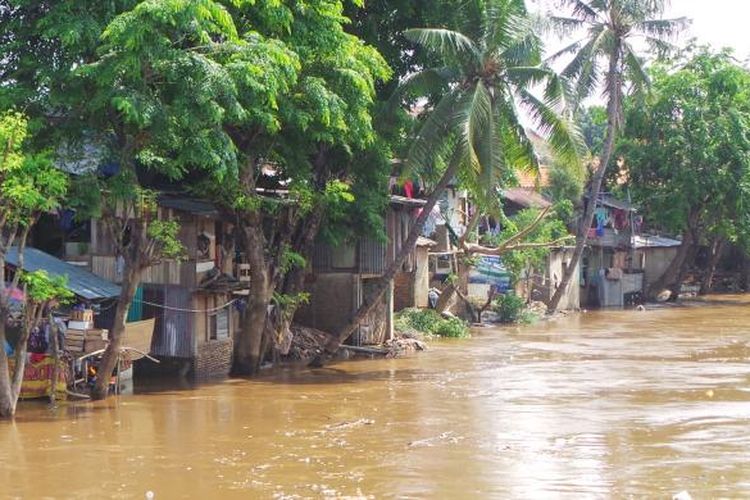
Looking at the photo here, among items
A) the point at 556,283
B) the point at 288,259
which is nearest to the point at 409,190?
the point at 288,259

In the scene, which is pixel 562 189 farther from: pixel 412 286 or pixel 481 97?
pixel 481 97

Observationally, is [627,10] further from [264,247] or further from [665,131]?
[264,247]

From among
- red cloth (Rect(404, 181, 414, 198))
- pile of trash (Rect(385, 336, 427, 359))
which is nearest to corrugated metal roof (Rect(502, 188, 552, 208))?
red cloth (Rect(404, 181, 414, 198))

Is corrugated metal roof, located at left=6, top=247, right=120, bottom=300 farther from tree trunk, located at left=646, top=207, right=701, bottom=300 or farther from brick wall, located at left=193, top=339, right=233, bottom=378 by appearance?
tree trunk, located at left=646, top=207, right=701, bottom=300

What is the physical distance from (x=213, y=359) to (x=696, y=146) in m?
22.5

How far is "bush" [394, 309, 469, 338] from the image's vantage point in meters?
24.9

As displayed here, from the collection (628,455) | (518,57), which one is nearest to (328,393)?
(628,455)

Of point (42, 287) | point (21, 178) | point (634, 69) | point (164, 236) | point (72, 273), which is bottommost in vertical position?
point (42, 287)

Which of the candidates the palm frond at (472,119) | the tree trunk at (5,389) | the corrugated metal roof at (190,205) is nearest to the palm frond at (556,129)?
the palm frond at (472,119)

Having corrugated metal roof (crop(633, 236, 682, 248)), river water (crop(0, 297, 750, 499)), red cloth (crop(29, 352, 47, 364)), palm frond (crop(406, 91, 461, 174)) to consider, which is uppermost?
palm frond (crop(406, 91, 461, 174))

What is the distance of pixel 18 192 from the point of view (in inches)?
461

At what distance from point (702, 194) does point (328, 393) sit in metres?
22.6

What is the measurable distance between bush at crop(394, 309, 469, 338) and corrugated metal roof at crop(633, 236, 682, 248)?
16.2 meters

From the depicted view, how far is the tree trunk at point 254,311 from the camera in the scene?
17.1 m
